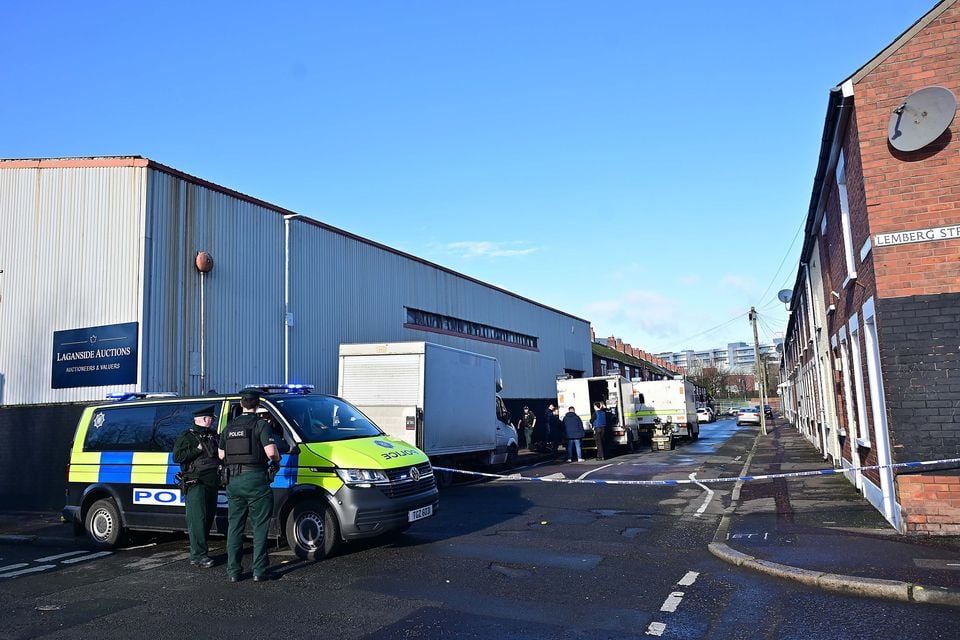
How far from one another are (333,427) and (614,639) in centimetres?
470

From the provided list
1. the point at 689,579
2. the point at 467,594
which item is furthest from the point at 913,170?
the point at 467,594

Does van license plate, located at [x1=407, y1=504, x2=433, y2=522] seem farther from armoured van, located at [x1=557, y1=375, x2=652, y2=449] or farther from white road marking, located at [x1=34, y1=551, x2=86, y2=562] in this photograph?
armoured van, located at [x1=557, y1=375, x2=652, y2=449]

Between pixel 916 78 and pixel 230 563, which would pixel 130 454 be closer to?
pixel 230 563

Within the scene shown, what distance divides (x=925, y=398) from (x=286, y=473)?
7.26m

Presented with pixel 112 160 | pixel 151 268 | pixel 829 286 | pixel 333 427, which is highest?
pixel 112 160

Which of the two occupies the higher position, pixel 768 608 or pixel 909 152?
pixel 909 152

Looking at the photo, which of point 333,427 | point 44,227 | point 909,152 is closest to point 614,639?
point 333,427

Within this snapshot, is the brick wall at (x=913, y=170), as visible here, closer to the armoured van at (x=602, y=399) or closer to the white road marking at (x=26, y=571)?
the white road marking at (x=26, y=571)

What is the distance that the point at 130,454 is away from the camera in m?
9.20

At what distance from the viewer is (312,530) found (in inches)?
312

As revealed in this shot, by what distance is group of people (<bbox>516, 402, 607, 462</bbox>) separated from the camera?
2150 centimetres

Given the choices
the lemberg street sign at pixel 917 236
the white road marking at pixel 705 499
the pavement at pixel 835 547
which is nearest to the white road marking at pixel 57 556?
the pavement at pixel 835 547

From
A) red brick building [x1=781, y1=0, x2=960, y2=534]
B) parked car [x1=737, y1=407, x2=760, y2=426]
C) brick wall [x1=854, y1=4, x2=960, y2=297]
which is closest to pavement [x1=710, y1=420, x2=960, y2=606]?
red brick building [x1=781, y1=0, x2=960, y2=534]

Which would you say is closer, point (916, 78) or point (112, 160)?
point (916, 78)
